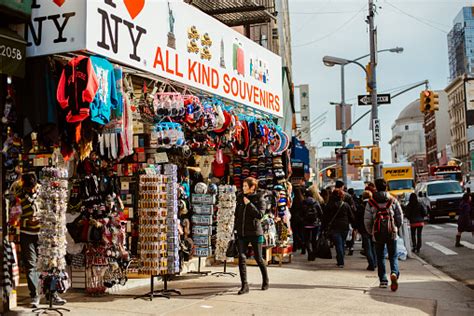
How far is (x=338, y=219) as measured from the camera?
13156mm

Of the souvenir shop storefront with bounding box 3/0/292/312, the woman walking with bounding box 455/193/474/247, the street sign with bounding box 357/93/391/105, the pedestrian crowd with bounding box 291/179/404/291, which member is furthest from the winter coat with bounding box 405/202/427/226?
the street sign with bounding box 357/93/391/105

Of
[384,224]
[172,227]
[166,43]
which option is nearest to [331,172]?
[384,224]

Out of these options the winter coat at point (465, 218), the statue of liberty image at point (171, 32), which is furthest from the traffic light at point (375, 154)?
the statue of liberty image at point (171, 32)

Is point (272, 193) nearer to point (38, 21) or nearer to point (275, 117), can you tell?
point (275, 117)

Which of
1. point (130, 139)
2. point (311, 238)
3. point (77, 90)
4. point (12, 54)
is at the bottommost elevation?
point (311, 238)

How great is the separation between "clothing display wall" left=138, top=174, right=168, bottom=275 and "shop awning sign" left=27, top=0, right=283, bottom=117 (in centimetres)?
182

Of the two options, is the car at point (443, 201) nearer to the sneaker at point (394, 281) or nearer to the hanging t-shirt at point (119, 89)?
the sneaker at point (394, 281)

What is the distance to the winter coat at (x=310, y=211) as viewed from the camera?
14.9m

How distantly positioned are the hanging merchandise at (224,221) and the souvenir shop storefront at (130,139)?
3 cm

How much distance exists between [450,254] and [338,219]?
5065 mm

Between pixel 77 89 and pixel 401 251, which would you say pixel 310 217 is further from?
pixel 77 89

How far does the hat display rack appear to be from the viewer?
7.42m

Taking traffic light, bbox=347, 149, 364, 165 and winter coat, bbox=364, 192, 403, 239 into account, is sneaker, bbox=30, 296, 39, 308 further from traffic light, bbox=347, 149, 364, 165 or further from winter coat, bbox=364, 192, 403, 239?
traffic light, bbox=347, 149, 364, 165

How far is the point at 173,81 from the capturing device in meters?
9.65
